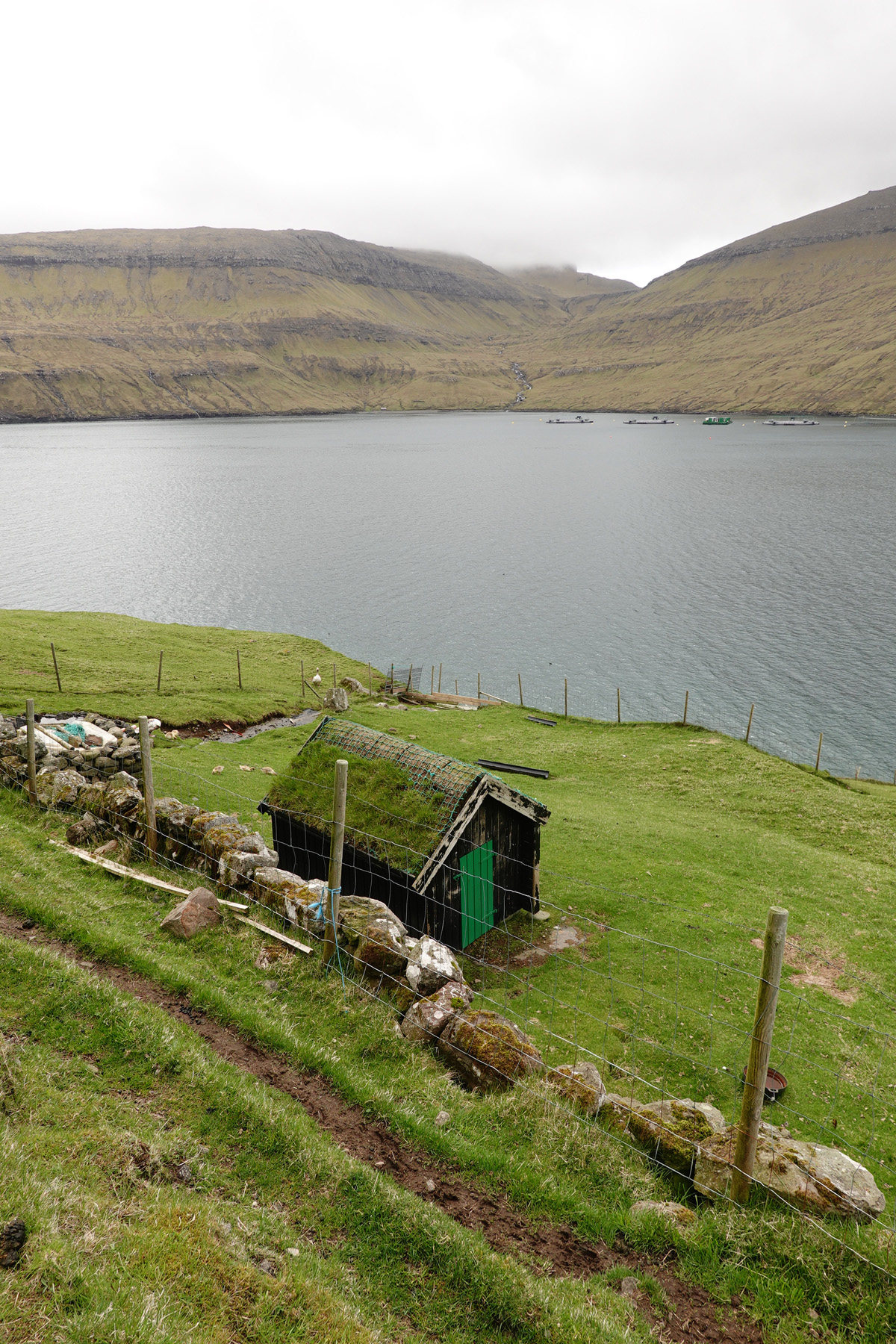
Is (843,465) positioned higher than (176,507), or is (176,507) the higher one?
(843,465)

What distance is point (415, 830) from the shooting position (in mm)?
18016

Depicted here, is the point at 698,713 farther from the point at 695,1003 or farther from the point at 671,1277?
the point at 671,1277

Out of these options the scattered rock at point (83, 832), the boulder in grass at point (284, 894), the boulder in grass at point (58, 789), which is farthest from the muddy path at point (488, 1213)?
the boulder in grass at point (58, 789)

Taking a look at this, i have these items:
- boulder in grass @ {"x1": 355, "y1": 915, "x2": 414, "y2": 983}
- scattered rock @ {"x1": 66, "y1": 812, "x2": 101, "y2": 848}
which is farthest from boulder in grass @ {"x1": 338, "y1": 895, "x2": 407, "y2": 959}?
scattered rock @ {"x1": 66, "y1": 812, "x2": 101, "y2": 848}

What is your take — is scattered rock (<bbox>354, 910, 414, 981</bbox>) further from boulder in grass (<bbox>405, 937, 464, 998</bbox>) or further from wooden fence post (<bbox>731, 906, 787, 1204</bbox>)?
wooden fence post (<bbox>731, 906, 787, 1204</bbox>)

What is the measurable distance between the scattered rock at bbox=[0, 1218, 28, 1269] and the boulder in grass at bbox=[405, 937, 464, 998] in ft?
23.8

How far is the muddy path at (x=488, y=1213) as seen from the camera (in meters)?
7.83

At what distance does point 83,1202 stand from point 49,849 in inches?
457

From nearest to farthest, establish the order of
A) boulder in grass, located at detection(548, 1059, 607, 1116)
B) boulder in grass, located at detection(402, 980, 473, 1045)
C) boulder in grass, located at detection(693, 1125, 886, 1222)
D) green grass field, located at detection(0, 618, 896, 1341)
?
green grass field, located at detection(0, 618, 896, 1341) < boulder in grass, located at detection(693, 1125, 886, 1222) < boulder in grass, located at detection(548, 1059, 607, 1116) < boulder in grass, located at detection(402, 980, 473, 1045)

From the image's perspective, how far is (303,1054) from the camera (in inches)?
424

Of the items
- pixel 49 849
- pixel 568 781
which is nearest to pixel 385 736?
pixel 49 849

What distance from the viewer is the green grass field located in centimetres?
882

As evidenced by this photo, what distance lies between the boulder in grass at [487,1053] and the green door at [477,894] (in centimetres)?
681

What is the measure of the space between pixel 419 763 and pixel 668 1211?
1183 centimetres
